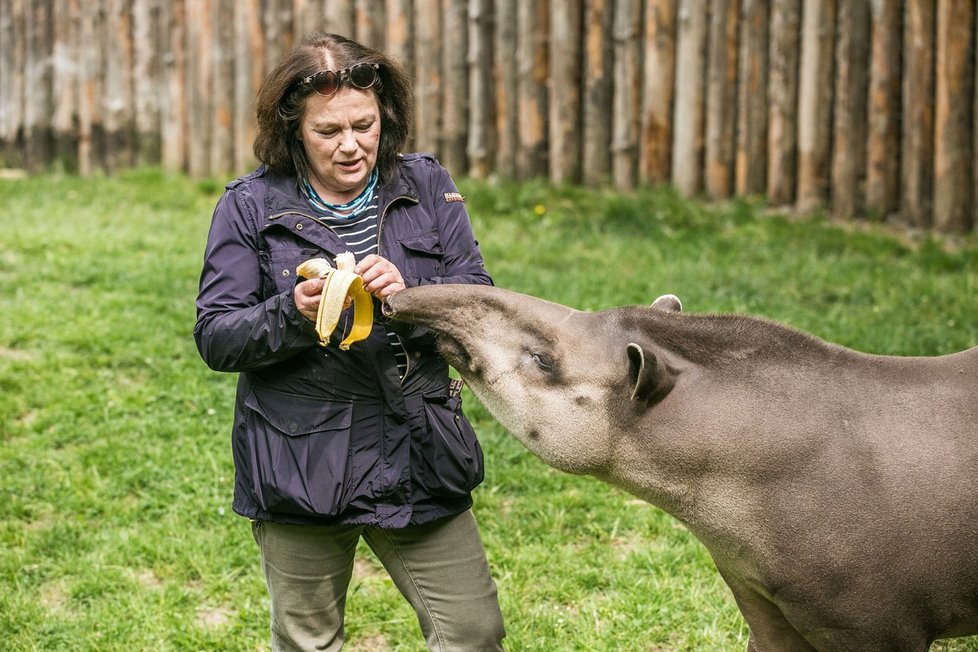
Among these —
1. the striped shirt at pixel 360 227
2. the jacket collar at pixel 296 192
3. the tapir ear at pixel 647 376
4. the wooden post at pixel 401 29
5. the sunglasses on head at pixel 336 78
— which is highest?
the wooden post at pixel 401 29

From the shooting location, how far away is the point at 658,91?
32.5 ft

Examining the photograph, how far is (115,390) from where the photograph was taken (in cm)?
717

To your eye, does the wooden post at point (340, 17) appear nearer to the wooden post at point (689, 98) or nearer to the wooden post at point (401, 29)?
the wooden post at point (401, 29)

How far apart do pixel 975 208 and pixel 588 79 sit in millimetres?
3155

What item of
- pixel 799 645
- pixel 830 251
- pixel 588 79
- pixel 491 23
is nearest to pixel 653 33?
pixel 588 79

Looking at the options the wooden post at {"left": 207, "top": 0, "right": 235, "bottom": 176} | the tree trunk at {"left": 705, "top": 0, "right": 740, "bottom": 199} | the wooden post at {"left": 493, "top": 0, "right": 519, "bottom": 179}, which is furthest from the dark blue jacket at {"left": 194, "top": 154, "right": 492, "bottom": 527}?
the wooden post at {"left": 207, "top": 0, "right": 235, "bottom": 176}

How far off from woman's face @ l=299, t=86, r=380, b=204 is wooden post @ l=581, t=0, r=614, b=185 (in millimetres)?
6318

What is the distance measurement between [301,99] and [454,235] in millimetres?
664

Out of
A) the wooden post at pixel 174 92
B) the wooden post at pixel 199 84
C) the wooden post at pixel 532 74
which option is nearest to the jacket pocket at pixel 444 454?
the wooden post at pixel 532 74

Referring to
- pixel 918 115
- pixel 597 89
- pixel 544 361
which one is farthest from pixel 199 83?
pixel 544 361

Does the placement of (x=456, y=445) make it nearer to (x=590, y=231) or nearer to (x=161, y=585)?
(x=161, y=585)

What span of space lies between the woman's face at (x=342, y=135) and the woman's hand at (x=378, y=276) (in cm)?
37

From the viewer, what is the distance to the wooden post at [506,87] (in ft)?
34.0

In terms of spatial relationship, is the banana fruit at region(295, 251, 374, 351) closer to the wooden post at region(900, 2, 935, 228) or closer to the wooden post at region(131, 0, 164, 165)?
the wooden post at region(900, 2, 935, 228)
